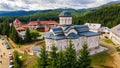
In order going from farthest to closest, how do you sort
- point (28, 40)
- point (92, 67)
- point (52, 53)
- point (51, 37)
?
point (28, 40) < point (51, 37) < point (92, 67) < point (52, 53)

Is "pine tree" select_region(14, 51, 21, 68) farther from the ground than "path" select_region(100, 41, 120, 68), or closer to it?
farther from the ground

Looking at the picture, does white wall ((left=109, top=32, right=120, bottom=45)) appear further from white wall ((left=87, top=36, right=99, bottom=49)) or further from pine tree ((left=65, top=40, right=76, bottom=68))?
pine tree ((left=65, top=40, right=76, bottom=68))

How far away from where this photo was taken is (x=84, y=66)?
161 ft

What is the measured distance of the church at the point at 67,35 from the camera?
213 feet

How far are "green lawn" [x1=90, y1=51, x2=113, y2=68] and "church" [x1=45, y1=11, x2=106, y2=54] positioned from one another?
2830 mm

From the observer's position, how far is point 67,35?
66.0 m

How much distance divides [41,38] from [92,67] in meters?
42.0

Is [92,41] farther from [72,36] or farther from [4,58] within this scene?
[4,58]

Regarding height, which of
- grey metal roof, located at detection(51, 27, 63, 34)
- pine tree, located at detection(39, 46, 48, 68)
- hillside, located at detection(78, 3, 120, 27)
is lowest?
hillside, located at detection(78, 3, 120, 27)

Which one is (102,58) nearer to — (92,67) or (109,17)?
(92,67)

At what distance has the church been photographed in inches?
2553

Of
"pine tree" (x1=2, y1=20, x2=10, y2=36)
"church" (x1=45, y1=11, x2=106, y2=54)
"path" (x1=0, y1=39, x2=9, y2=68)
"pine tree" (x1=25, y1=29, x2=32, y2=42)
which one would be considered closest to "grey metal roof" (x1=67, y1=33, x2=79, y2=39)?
"church" (x1=45, y1=11, x2=106, y2=54)

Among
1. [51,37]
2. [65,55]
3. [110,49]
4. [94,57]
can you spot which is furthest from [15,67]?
[110,49]

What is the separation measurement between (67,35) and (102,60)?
484 inches
